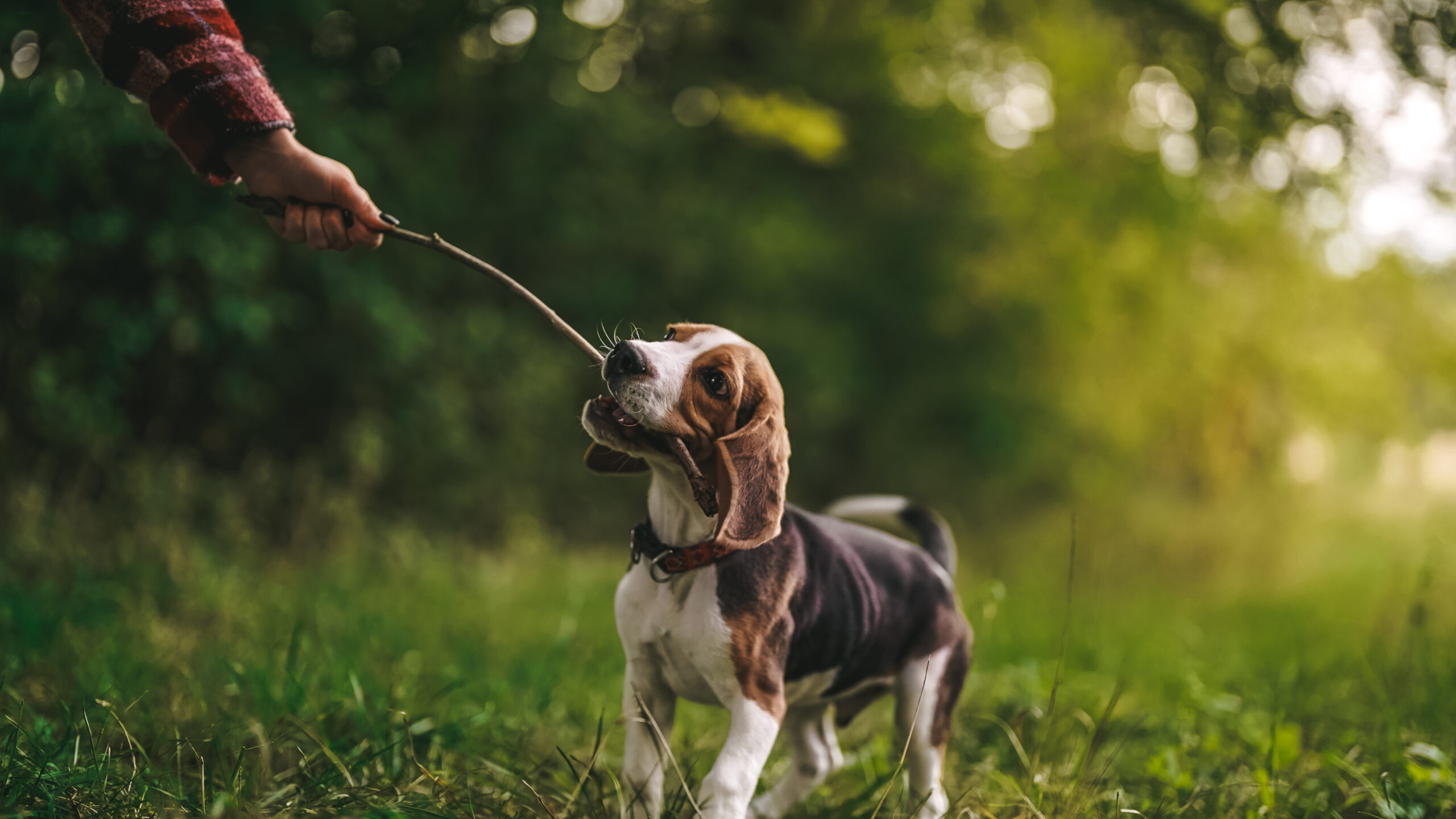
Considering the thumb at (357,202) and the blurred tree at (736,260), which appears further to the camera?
the blurred tree at (736,260)

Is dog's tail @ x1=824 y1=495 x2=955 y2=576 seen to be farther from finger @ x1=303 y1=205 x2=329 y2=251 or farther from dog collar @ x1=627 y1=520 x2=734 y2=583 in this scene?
finger @ x1=303 y1=205 x2=329 y2=251

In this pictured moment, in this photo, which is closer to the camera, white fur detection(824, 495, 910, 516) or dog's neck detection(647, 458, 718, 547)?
dog's neck detection(647, 458, 718, 547)

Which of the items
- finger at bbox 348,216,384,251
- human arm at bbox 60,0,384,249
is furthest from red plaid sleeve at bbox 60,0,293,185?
finger at bbox 348,216,384,251

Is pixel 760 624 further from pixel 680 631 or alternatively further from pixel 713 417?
pixel 713 417

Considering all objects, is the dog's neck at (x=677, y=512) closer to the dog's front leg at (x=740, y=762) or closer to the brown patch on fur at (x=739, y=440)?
the brown patch on fur at (x=739, y=440)

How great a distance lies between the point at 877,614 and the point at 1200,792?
1.05m

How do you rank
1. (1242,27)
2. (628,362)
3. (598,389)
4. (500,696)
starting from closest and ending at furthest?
(628,362) < (500,696) < (1242,27) < (598,389)

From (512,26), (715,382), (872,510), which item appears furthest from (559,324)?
(512,26)

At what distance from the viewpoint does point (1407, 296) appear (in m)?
10.4

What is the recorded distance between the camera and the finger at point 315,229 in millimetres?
2350

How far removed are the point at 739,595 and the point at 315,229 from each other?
129 cm

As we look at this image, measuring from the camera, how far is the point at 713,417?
2.31 metres

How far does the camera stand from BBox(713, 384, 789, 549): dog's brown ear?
7.27 feet

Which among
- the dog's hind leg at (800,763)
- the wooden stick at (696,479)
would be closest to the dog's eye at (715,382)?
the wooden stick at (696,479)
